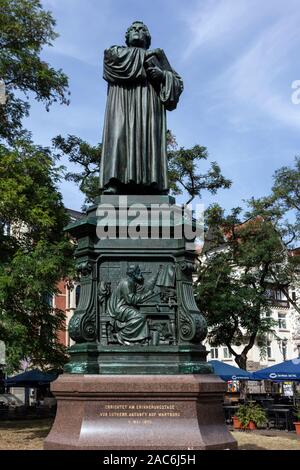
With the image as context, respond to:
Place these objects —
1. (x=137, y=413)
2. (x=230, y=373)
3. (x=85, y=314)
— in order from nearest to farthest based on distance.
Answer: (x=137, y=413)
(x=85, y=314)
(x=230, y=373)

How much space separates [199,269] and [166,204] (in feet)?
64.6

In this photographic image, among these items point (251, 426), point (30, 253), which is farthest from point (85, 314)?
point (251, 426)

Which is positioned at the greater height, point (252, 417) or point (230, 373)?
point (230, 373)

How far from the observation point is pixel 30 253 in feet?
61.3

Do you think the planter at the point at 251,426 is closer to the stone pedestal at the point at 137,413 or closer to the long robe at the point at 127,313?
the stone pedestal at the point at 137,413

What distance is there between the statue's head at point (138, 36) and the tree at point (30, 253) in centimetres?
892

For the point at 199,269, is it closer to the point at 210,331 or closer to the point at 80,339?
the point at 210,331

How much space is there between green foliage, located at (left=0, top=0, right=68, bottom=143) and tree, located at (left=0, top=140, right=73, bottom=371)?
236 centimetres

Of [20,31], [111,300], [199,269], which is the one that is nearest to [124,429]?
[111,300]

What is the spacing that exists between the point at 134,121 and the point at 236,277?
69.4 ft

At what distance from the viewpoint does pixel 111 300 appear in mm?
8305

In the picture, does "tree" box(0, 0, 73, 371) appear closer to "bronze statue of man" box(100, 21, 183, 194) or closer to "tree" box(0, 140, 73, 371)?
"tree" box(0, 140, 73, 371)

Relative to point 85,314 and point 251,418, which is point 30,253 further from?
point 85,314

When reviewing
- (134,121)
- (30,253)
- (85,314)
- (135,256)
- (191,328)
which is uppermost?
(134,121)
